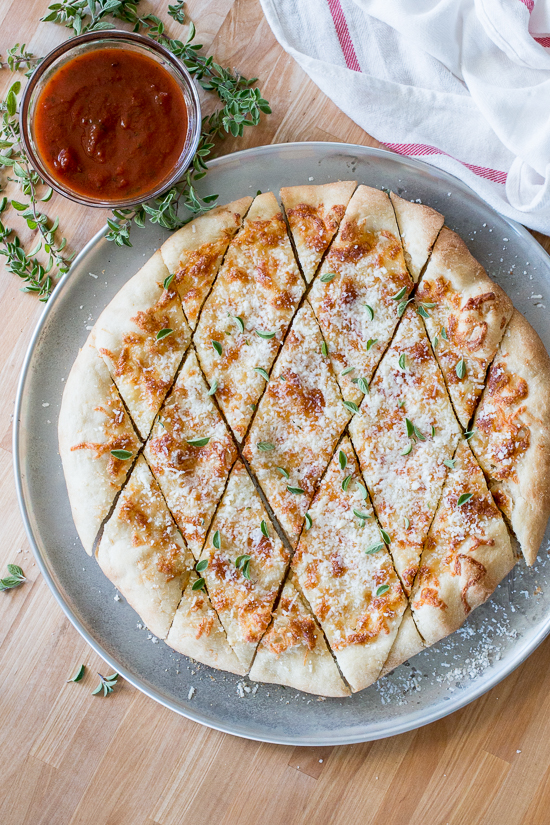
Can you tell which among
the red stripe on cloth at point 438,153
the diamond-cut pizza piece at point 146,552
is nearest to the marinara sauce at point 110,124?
the red stripe on cloth at point 438,153

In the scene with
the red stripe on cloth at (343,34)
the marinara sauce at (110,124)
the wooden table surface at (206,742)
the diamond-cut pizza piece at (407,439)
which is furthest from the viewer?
the wooden table surface at (206,742)

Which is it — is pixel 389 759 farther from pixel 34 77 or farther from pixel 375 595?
pixel 34 77

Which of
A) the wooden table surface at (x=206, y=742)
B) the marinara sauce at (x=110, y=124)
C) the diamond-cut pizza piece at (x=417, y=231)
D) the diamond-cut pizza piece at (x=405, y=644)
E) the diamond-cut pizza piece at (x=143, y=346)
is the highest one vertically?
the diamond-cut pizza piece at (x=417, y=231)

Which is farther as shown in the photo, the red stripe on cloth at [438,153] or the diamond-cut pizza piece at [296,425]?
the red stripe on cloth at [438,153]

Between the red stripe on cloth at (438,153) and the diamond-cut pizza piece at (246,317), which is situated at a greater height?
the red stripe on cloth at (438,153)

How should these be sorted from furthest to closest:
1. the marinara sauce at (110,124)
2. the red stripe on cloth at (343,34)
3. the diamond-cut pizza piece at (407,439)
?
the red stripe on cloth at (343,34) → the diamond-cut pizza piece at (407,439) → the marinara sauce at (110,124)

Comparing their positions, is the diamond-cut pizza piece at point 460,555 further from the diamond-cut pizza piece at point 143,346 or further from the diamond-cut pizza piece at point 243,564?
the diamond-cut pizza piece at point 143,346

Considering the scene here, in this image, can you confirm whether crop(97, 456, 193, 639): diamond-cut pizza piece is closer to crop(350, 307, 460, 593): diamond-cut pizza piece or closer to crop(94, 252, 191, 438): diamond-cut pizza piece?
crop(94, 252, 191, 438): diamond-cut pizza piece

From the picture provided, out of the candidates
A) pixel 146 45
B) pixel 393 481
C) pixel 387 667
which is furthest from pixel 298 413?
pixel 146 45

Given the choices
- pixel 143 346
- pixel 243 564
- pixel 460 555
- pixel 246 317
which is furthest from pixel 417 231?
pixel 243 564
